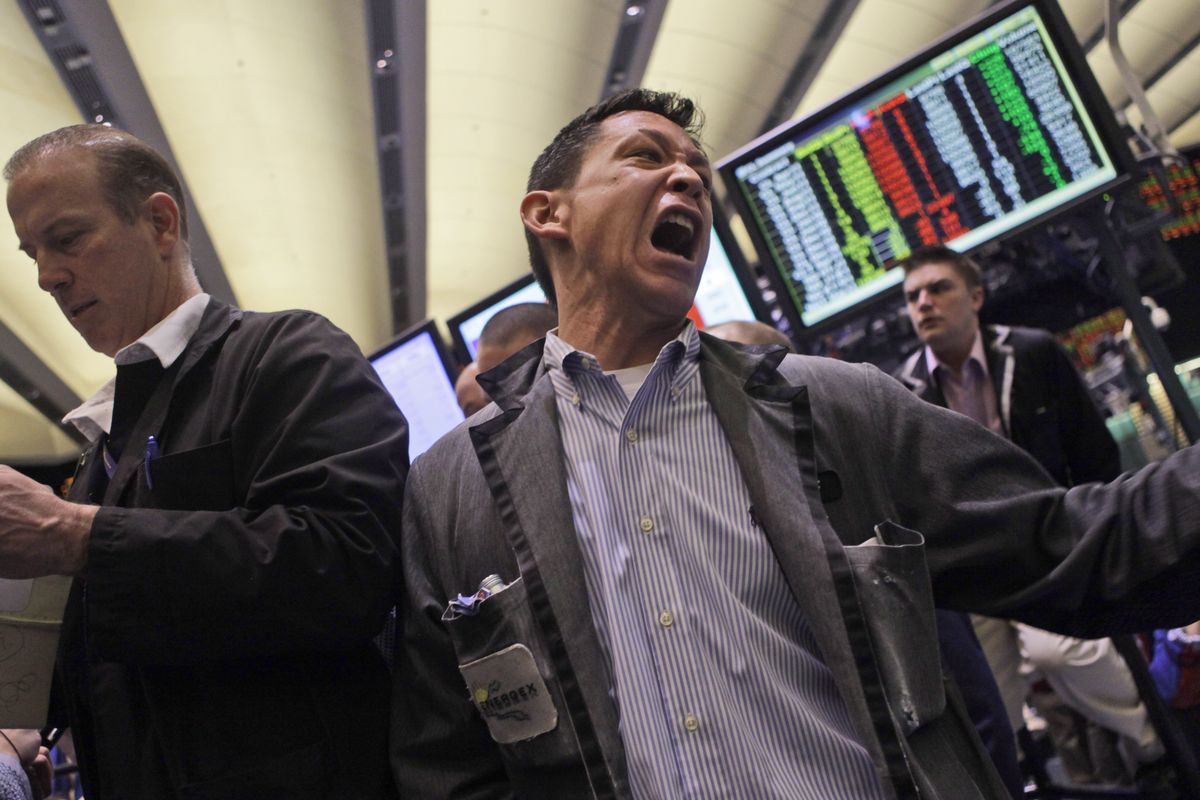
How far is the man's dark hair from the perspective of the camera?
3389 mm

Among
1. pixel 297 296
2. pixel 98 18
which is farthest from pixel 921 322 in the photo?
pixel 297 296

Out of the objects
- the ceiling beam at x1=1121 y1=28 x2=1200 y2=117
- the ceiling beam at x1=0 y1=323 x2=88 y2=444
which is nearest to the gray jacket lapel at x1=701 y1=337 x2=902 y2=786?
the ceiling beam at x1=1121 y1=28 x2=1200 y2=117

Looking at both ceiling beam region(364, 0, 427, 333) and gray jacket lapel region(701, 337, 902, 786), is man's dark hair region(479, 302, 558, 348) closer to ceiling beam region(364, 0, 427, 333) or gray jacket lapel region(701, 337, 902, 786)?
gray jacket lapel region(701, 337, 902, 786)

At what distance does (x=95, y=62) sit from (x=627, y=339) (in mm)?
6747

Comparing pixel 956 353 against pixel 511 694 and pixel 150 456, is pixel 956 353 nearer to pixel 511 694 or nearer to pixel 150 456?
pixel 511 694

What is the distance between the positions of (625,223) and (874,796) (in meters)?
0.90

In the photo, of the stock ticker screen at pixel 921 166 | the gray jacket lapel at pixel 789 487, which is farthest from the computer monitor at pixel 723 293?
the gray jacket lapel at pixel 789 487

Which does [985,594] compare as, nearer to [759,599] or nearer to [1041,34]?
[759,599]

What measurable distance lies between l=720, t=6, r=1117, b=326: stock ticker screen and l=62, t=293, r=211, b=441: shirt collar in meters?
2.35

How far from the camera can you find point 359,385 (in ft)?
5.62

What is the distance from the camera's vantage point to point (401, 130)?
885 centimetres

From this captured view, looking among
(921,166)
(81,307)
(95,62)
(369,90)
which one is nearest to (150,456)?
(81,307)

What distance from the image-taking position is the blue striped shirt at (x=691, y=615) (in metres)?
1.32

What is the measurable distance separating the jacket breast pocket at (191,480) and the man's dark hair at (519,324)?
1.78 metres
